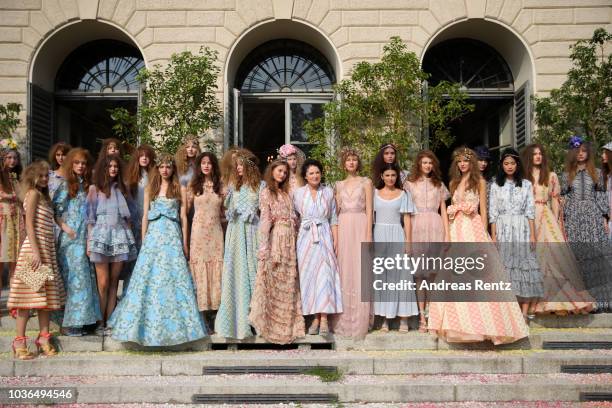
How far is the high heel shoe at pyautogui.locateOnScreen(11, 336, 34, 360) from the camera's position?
4.82 m

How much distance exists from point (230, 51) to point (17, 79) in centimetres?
369

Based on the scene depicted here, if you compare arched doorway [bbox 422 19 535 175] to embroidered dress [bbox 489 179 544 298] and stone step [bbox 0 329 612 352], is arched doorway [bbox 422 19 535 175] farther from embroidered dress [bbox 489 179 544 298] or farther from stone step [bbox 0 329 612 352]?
stone step [bbox 0 329 612 352]

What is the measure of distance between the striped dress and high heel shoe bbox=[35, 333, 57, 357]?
0.90 feet

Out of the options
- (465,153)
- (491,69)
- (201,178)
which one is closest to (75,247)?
(201,178)

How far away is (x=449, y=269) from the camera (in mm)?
5383

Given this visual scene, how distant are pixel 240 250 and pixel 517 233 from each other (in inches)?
110

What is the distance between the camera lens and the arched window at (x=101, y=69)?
34.3 ft

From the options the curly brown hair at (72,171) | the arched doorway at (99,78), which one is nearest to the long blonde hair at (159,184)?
the curly brown hair at (72,171)

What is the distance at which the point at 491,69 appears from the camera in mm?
10477

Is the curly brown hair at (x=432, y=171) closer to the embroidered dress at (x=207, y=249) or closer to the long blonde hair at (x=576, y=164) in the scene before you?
the long blonde hair at (x=576, y=164)

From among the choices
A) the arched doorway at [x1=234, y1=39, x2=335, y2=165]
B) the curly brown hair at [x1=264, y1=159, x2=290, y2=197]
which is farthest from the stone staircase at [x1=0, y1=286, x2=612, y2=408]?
the arched doorway at [x1=234, y1=39, x2=335, y2=165]

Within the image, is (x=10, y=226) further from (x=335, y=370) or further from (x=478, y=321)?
(x=478, y=321)

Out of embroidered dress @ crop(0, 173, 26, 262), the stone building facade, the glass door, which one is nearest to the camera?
embroidered dress @ crop(0, 173, 26, 262)

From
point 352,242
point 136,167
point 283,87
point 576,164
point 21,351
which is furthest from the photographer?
point 283,87
